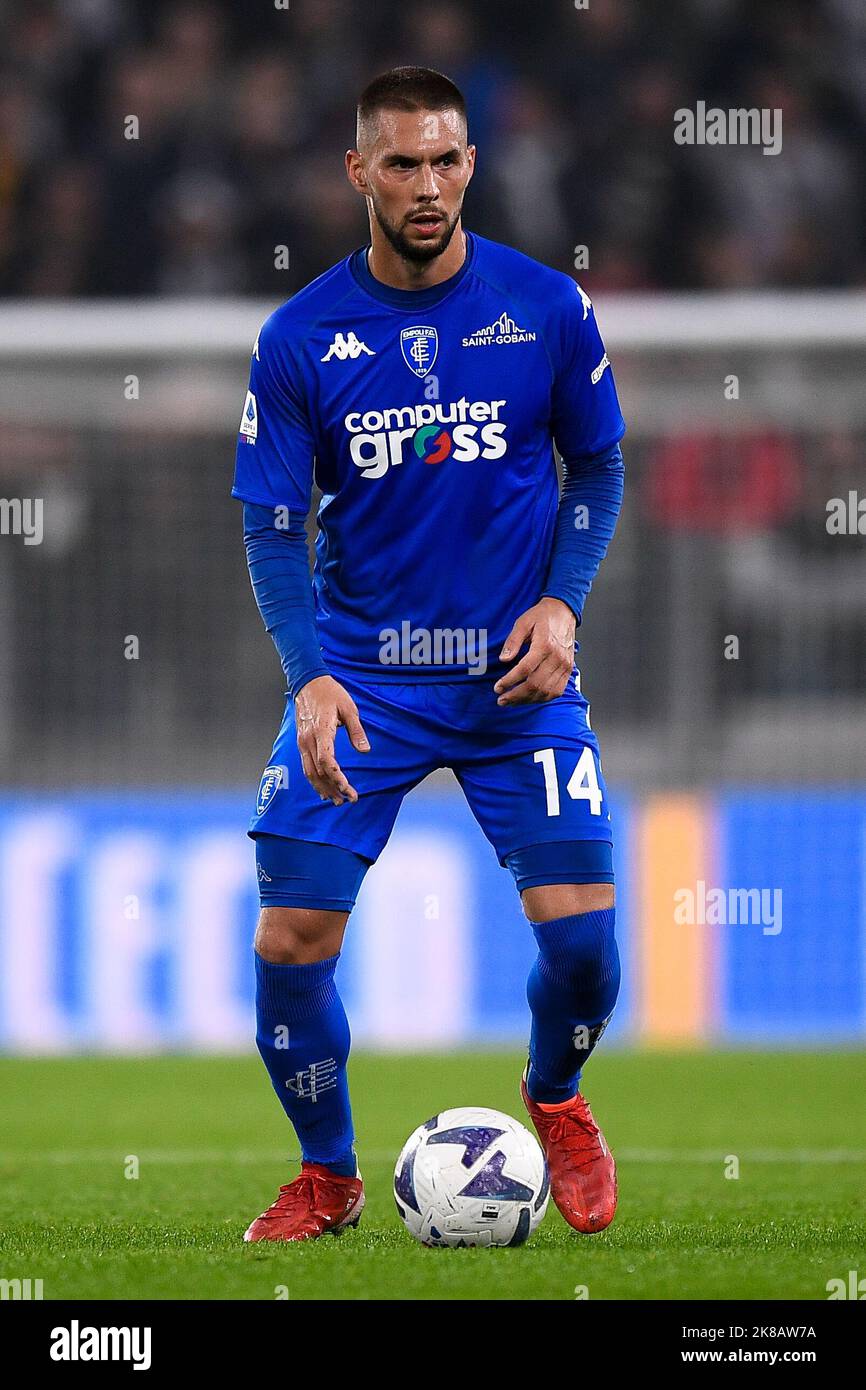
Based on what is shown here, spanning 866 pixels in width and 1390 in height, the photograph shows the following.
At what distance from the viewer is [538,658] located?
4258 millimetres

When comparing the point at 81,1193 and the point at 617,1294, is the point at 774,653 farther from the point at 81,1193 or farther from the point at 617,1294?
the point at 617,1294

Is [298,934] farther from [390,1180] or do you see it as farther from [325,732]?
[390,1180]

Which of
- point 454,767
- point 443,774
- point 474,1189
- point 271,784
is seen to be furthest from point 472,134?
point 474,1189

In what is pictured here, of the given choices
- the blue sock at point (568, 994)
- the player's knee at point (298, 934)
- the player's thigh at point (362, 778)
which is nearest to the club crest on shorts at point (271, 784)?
the player's thigh at point (362, 778)

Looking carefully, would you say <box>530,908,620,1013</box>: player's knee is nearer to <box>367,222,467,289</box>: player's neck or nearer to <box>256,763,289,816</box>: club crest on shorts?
<box>256,763,289,816</box>: club crest on shorts

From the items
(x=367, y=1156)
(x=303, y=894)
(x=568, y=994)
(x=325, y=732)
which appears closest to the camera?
(x=325, y=732)

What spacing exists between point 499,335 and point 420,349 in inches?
→ 6.4


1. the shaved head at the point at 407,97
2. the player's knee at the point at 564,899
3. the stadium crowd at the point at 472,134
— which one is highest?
the stadium crowd at the point at 472,134

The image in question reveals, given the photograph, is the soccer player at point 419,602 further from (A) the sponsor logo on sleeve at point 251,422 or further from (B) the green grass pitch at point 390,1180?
(B) the green grass pitch at point 390,1180

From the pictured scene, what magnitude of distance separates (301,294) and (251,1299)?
2.03 m

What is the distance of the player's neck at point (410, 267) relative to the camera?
173 inches

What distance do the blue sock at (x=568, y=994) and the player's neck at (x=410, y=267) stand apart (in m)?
1.32

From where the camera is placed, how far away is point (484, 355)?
4.39 meters

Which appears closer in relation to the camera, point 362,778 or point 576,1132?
point 362,778
